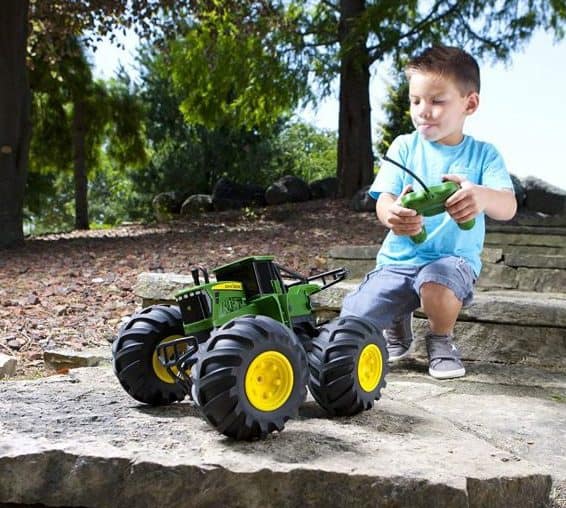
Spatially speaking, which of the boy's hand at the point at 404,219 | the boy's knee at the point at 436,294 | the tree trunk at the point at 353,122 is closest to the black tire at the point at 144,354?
the boy's hand at the point at 404,219

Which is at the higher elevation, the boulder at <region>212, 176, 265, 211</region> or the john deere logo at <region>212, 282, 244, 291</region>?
the boulder at <region>212, 176, 265, 211</region>

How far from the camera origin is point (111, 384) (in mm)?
2463

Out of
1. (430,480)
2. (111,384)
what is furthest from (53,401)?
(430,480)

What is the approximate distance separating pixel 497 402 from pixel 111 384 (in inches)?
50.5

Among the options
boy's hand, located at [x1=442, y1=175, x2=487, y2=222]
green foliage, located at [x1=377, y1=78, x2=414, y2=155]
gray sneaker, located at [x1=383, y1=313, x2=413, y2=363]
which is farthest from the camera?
green foliage, located at [x1=377, y1=78, x2=414, y2=155]

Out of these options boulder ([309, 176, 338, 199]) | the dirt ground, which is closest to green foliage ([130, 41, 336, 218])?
boulder ([309, 176, 338, 199])

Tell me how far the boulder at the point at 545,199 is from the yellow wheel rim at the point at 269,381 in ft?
27.8

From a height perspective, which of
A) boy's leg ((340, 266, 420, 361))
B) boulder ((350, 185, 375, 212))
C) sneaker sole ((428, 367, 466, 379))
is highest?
boulder ((350, 185, 375, 212))

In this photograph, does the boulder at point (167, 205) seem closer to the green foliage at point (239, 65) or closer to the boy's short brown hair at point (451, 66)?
the green foliage at point (239, 65)

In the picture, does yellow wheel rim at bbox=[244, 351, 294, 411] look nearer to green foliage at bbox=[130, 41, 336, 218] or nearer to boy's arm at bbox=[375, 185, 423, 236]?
boy's arm at bbox=[375, 185, 423, 236]

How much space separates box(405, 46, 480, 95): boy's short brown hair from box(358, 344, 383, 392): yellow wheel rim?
1081 millimetres

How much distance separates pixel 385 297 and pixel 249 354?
1181mm

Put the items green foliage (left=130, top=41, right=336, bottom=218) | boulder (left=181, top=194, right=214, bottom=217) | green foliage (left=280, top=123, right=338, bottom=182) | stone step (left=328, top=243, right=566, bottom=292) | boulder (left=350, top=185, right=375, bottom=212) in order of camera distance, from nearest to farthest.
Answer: stone step (left=328, top=243, right=566, bottom=292) → boulder (left=350, top=185, right=375, bottom=212) → boulder (left=181, top=194, right=214, bottom=217) → green foliage (left=130, top=41, right=336, bottom=218) → green foliage (left=280, top=123, right=338, bottom=182)

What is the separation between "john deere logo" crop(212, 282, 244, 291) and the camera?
6.48ft
